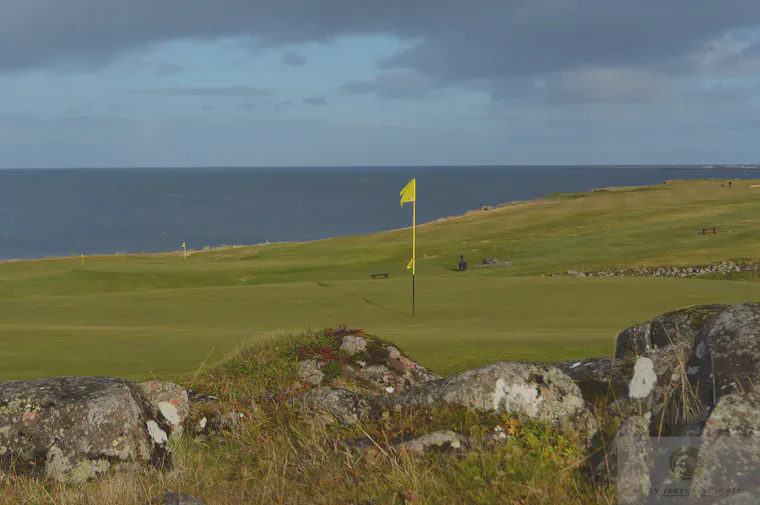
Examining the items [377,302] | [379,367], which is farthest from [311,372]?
[377,302]

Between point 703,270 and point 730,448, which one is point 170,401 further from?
point 703,270

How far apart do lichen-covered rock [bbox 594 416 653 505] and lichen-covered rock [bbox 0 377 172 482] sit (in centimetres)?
401

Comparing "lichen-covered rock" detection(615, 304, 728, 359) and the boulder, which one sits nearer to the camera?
"lichen-covered rock" detection(615, 304, 728, 359)

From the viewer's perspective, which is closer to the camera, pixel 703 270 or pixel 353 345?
pixel 353 345

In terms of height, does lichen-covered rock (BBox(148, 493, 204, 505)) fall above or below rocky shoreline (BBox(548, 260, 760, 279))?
above

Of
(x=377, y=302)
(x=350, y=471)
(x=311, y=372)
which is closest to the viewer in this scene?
(x=350, y=471)

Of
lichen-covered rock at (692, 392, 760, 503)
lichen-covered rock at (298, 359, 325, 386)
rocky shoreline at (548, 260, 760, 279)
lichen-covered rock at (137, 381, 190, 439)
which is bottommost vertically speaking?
rocky shoreline at (548, 260, 760, 279)

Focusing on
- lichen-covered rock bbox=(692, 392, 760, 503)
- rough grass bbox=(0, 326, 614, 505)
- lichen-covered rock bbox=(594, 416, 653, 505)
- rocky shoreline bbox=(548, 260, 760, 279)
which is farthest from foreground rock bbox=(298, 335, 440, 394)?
rocky shoreline bbox=(548, 260, 760, 279)

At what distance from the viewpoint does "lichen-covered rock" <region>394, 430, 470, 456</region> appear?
5207 mm

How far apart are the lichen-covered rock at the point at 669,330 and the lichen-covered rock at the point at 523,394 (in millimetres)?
1024

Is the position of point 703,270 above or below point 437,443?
below

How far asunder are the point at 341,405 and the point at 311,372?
2718 millimetres

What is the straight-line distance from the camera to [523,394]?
18.7ft

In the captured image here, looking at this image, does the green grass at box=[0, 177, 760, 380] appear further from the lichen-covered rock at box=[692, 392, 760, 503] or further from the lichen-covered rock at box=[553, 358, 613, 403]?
the lichen-covered rock at box=[692, 392, 760, 503]
